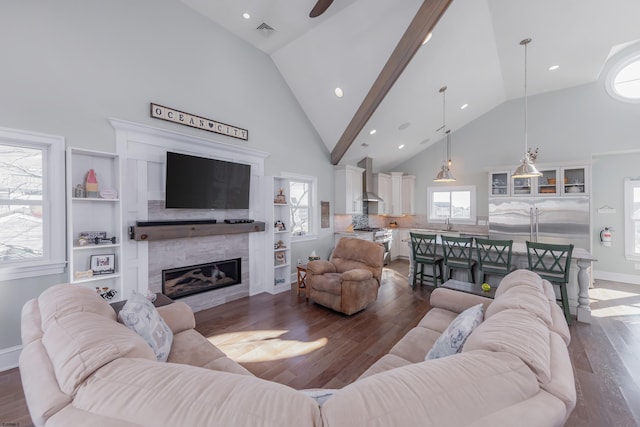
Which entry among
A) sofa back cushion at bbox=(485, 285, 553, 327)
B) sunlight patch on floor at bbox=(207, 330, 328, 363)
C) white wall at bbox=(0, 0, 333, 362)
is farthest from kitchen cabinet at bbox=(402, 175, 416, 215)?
sofa back cushion at bbox=(485, 285, 553, 327)

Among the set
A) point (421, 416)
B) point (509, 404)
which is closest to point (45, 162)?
point (421, 416)

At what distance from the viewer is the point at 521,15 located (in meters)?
3.71

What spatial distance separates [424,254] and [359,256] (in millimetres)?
1376

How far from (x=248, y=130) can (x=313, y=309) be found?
3.02 meters

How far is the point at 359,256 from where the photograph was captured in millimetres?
4137

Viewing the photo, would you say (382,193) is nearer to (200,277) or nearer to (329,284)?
(329,284)

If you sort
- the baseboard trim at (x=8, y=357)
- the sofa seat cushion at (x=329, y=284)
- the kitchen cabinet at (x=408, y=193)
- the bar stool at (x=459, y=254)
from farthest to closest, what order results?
the kitchen cabinet at (x=408, y=193), the bar stool at (x=459, y=254), the sofa seat cushion at (x=329, y=284), the baseboard trim at (x=8, y=357)

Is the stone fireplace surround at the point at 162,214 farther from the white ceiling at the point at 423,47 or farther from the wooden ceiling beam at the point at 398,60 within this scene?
the wooden ceiling beam at the point at 398,60

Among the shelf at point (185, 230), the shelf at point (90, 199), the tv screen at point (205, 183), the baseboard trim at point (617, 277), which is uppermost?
the tv screen at point (205, 183)

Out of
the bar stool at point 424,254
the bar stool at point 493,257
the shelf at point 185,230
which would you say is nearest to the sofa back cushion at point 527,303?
the bar stool at point 493,257

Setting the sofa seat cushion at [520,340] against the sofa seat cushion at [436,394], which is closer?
the sofa seat cushion at [436,394]

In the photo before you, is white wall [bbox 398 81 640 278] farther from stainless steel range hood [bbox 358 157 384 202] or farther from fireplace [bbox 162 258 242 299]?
fireplace [bbox 162 258 242 299]

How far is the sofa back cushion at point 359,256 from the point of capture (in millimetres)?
3946

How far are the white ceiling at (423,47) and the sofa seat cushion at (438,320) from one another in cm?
354
